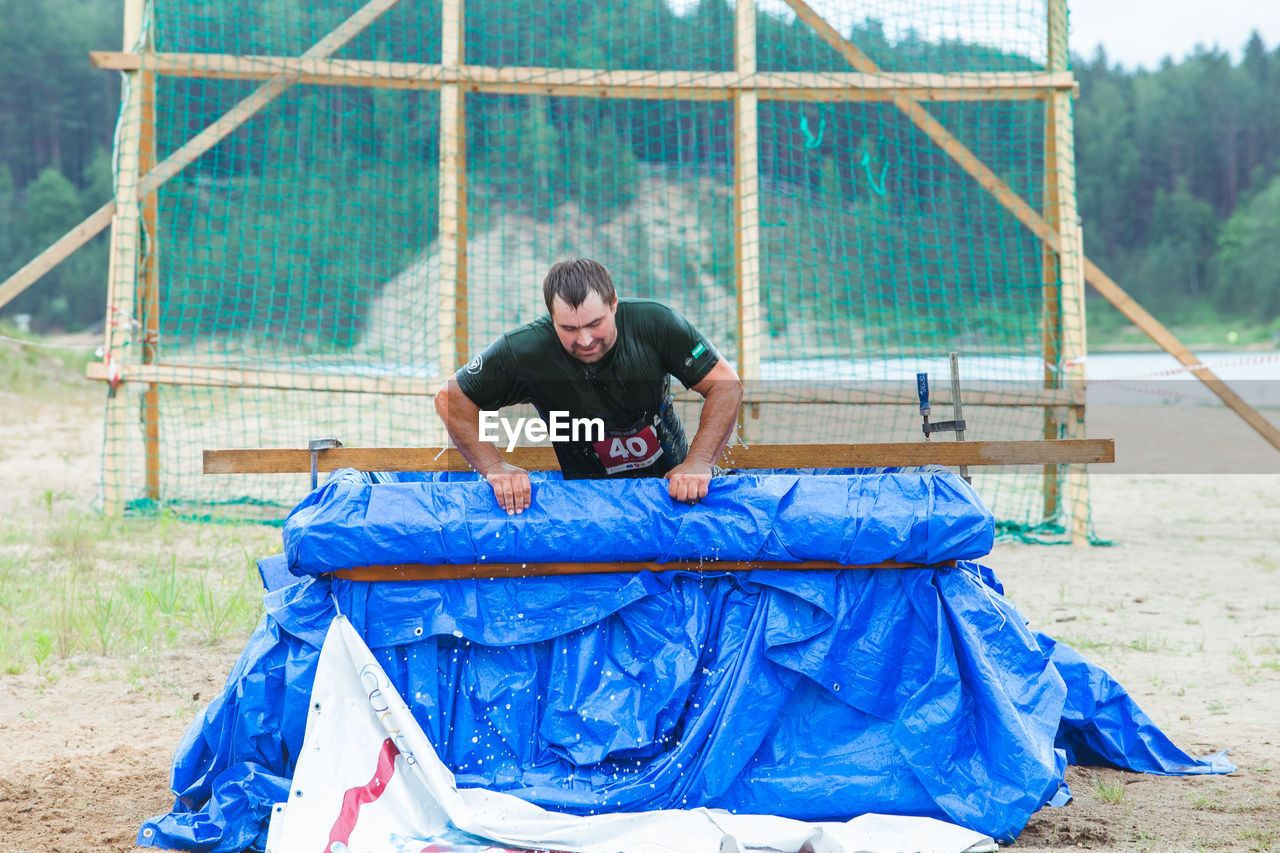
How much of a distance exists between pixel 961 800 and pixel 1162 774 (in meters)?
0.96

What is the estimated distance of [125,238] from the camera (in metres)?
8.04

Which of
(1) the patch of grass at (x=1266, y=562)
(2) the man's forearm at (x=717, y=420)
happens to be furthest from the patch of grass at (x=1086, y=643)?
(2) the man's forearm at (x=717, y=420)

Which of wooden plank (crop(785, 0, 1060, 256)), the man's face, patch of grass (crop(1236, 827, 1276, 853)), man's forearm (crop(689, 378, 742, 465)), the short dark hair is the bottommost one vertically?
patch of grass (crop(1236, 827, 1276, 853))

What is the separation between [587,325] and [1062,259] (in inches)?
230

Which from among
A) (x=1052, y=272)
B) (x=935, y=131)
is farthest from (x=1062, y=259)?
(x=935, y=131)

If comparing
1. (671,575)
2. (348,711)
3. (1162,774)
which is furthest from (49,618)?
(1162,774)

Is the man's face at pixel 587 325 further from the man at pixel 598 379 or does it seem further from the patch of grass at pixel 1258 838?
the patch of grass at pixel 1258 838

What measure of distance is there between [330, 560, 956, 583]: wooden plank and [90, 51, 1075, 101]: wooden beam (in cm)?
550

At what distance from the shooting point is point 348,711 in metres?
3.01

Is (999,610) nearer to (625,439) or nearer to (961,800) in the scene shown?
(961,800)

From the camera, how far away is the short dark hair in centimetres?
329

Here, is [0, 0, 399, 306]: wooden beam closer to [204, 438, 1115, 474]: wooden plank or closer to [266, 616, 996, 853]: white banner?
[204, 438, 1115, 474]: wooden plank

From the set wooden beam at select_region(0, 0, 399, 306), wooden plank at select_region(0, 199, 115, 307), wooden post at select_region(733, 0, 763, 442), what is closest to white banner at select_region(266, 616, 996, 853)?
wooden post at select_region(733, 0, 763, 442)

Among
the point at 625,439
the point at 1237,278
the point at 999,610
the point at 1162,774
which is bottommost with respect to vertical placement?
the point at 1162,774
